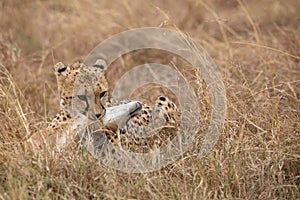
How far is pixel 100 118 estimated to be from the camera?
3.51m

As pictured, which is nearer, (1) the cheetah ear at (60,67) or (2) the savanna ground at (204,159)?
(2) the savanna ground at (204,159)

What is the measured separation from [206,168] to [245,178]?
0.19 metres

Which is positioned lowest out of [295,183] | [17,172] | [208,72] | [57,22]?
[295,183]

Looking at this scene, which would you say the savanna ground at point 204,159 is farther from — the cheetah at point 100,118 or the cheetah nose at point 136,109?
the cheetah nose at point 136,109

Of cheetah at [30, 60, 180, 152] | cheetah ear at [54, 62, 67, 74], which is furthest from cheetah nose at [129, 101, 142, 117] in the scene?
cheetah ear at [54, 62, 67, 74]

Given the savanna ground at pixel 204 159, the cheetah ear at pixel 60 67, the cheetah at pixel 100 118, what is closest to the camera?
the savanna ground at pixel 204 159

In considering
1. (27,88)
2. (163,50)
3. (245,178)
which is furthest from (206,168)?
(163,50)

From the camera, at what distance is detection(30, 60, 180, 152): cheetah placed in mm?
3504

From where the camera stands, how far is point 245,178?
321 centimetres

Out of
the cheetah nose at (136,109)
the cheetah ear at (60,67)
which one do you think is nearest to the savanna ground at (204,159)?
the cheetah ear at (60,67)

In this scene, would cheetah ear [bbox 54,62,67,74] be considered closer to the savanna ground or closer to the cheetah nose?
the savanna ground

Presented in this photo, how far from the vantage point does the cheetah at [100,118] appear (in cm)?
350

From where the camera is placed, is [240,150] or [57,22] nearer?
[240,150]

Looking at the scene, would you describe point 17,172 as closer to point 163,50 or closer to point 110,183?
point 110,183
